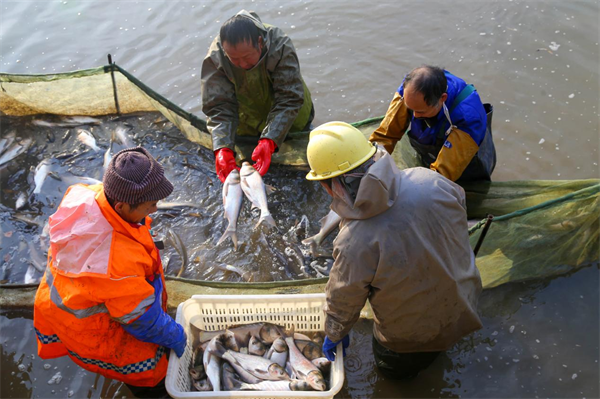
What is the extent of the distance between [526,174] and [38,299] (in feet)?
16.2

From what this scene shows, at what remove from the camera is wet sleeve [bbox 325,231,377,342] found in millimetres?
2441

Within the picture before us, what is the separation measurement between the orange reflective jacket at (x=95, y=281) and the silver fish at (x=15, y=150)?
351cm

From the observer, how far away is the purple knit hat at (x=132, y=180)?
250 cm

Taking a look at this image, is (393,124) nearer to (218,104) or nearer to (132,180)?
(218,104)

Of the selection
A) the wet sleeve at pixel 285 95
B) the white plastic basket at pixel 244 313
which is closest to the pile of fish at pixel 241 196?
the wet sleeve at pixel 285 95

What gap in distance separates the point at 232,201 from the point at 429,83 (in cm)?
216

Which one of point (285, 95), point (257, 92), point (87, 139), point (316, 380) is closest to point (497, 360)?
point (316, 380)

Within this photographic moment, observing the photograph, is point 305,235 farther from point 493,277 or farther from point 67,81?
point 67,81

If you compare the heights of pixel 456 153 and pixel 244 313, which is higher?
pixel 456 153

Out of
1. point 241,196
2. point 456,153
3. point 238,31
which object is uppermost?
point 238,31

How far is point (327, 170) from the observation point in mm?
2395

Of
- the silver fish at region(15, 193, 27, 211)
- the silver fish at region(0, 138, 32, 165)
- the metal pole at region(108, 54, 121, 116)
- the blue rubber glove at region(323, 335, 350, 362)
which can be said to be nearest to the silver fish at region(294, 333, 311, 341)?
the blue rubber glove at region(323, 335, 350, 362)

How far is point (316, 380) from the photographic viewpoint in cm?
303

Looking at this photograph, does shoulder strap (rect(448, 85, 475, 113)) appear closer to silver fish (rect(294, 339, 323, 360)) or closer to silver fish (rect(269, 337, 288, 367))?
silver fish (rect(294, 339, 323, 360))
